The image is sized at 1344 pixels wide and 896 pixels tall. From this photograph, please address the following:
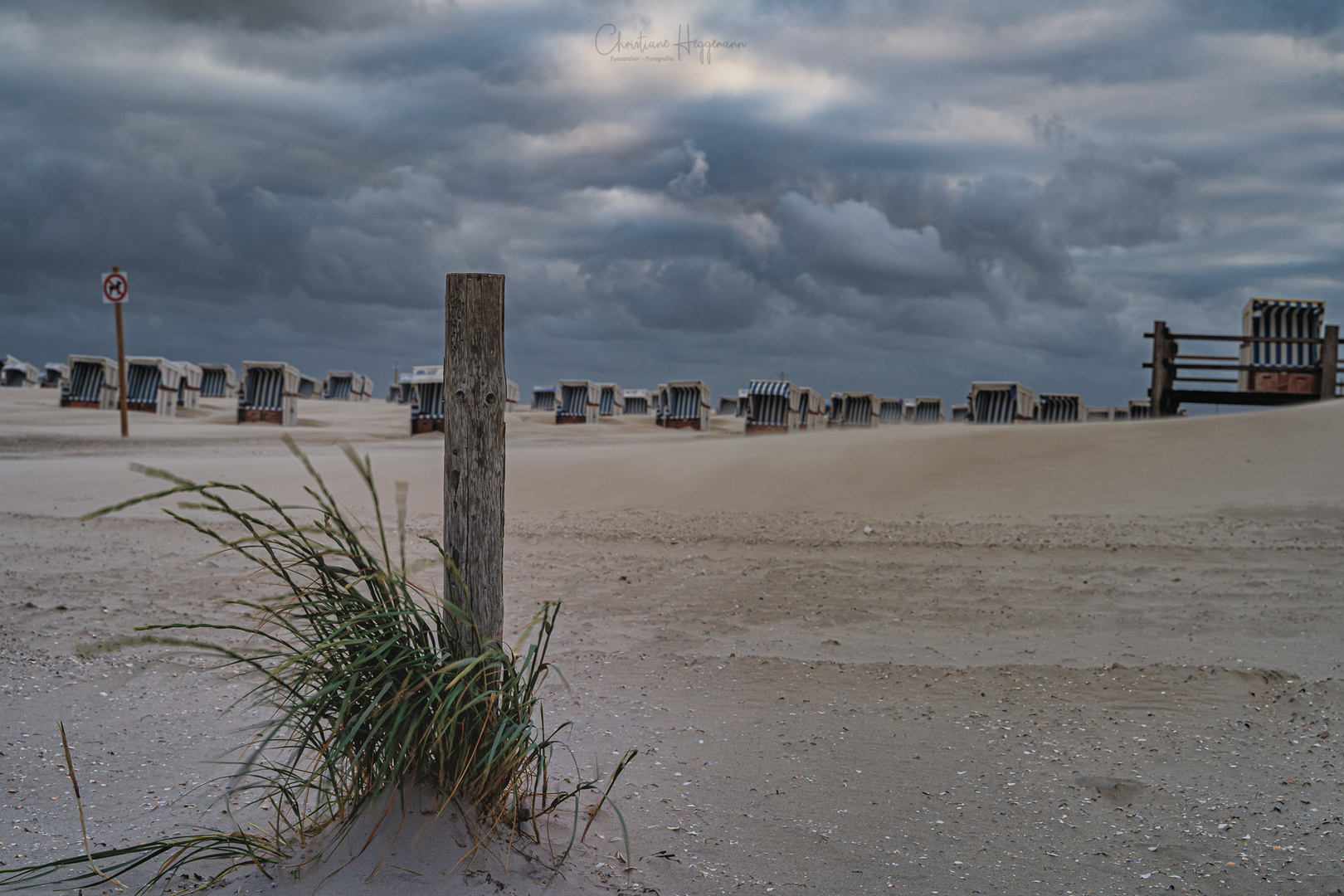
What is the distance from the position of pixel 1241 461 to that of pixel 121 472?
13.8 m

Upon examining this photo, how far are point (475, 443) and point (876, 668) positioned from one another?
3.08m

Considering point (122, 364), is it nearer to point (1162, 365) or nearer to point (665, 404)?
point (665, 404)

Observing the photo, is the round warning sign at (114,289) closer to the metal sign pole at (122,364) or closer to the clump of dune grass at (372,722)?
the metal sign pole at (122,364)

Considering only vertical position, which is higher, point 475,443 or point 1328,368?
point 1328,368

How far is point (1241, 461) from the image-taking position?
990 cm

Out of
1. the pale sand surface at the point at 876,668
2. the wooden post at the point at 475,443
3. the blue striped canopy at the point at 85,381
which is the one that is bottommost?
the pale sand surface at the point at 876,668

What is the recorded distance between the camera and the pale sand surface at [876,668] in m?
3.13

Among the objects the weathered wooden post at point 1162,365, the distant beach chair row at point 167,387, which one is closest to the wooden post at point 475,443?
the weathered wooden post at point 1162,365

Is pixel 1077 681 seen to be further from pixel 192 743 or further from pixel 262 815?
pixel 192 743

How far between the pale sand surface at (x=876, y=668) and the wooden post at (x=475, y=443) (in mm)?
827

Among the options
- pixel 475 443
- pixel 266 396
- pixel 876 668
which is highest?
pixel 266 396

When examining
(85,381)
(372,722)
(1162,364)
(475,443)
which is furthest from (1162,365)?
(85,381)

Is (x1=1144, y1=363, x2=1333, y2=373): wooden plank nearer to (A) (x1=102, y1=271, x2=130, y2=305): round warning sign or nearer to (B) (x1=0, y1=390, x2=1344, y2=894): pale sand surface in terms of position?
(B) (x1=0, y1=390, x2=1344, y2=894): pale sand surface

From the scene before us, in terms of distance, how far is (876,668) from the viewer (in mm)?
5086
